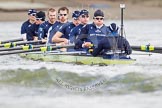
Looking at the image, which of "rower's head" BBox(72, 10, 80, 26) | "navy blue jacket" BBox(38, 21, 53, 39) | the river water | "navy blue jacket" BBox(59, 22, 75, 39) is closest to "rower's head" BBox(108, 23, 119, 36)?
the river water

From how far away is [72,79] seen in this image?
1389 cm

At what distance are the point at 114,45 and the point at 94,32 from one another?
845mm

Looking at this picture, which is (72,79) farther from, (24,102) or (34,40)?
(34,40)

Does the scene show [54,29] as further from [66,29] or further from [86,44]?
[86,44]

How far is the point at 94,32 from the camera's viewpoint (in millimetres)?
15148

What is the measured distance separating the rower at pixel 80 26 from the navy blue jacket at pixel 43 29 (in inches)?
57.6

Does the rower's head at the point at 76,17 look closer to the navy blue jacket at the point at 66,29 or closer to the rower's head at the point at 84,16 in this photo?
the navy blue jacket at the point at 66,29

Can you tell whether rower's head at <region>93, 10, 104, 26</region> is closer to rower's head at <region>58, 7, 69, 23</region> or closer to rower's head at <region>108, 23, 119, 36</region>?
rower's head at <region>108, 23, 119, 36</region>

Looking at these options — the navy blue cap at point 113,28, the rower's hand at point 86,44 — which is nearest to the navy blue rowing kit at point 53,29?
the rower's hand at point 86,44

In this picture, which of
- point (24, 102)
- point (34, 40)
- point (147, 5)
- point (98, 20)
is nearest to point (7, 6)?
point (147, 5)

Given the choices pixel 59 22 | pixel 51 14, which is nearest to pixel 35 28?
pixel 51 14

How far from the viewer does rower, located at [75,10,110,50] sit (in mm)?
14887

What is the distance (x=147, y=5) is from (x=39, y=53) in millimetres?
38389

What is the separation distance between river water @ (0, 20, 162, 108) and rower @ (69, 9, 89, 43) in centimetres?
96
